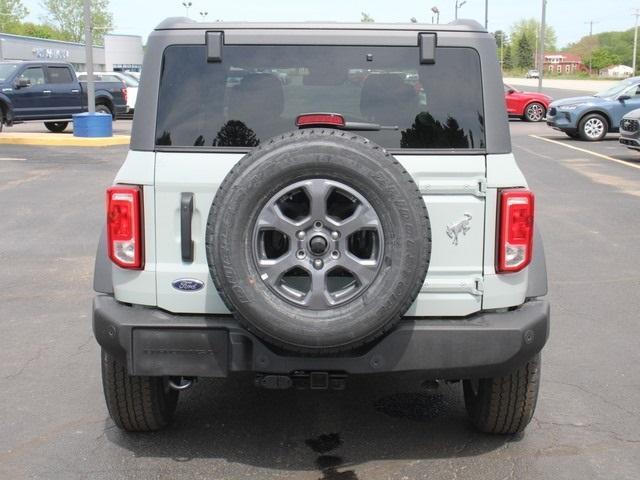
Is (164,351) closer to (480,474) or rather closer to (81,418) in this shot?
(81,418)

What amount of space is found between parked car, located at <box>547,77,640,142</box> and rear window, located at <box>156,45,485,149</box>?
20.2 meters

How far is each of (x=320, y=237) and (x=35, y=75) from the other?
73.5 ft

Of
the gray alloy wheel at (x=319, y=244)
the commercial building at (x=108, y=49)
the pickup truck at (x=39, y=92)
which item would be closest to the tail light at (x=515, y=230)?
the gray alloy wheel at (x=319, y=244)

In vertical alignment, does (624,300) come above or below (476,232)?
below

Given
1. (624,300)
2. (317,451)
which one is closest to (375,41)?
(317,451)

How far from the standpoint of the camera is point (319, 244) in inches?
Result: 137

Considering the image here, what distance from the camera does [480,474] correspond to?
12.9 ft

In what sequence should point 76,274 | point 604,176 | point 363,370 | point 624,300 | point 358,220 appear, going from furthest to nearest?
1. point 604,176
2. point 76,274
3. point 624,300
4. point 363,370
5. point 358,220

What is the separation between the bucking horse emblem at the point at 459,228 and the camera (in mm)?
3822

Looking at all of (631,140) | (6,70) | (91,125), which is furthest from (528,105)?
(6,70)

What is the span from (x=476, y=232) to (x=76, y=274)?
4.99 meters

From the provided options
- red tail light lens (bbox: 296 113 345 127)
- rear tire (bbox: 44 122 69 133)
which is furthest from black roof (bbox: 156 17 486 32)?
rear tire (bbox: 44 122 69 133)

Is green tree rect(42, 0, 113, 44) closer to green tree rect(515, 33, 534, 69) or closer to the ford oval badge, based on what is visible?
green tree rect(515, 33, 534, 69)

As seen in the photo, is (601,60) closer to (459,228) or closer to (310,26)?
(310,26)
